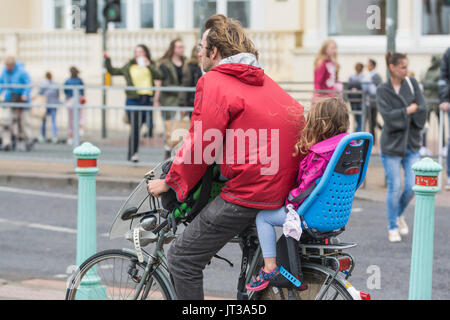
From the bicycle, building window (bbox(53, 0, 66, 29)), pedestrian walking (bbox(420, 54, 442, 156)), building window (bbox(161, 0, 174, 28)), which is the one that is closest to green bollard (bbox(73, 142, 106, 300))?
the bicycle

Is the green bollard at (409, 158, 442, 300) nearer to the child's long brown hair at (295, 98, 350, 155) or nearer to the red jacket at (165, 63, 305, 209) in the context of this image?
the child's long brown hair at (295, 98, 350, 155)

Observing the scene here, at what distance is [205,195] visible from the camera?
4.27 metres

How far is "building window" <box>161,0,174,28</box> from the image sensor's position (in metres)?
23.0

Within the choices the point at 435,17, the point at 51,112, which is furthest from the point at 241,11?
the point at 51,112

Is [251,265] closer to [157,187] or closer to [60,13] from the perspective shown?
[157,187]

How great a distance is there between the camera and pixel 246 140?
409 cm

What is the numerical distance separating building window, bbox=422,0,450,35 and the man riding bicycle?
52.3 ft

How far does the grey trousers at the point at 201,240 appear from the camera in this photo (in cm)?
415

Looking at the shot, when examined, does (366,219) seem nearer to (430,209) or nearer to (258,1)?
(430,209)

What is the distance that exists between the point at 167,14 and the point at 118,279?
18901 millimetres

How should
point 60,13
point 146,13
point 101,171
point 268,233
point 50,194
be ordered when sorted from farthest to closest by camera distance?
point 60,13 → point 146,13 → point 101,171 → point 50,194 → point 268,233

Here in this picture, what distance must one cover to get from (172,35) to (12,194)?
1056 centimetres

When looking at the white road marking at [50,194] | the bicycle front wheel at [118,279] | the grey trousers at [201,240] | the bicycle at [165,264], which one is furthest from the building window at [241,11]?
the grey trousers at [201,240]
